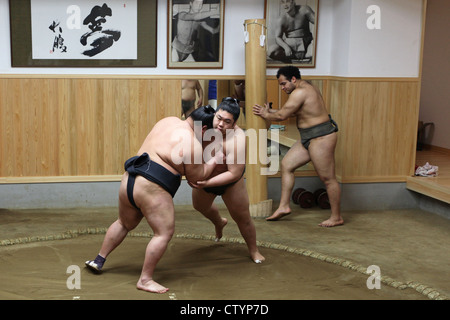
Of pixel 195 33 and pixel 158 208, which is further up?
pixel 195 33

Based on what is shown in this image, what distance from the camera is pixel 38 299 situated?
9.35ft

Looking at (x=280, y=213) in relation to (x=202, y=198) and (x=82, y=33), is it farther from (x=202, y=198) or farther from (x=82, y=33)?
(x=82, y=33)

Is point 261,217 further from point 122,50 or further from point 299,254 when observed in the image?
point 122,50

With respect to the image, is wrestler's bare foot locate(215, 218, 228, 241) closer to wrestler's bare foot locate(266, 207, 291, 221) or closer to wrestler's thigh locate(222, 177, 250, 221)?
wrestler's thigh locate(222, 177, 250, 221)

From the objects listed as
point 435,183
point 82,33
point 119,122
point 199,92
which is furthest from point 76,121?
point 435,183

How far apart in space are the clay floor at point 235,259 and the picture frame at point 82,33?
45.4 inches

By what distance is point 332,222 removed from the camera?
4465 millimetres

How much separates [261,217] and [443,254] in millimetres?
1359

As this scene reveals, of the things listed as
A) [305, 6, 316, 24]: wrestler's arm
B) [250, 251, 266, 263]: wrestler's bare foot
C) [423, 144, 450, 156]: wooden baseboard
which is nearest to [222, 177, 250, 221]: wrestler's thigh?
[250, 251, 266, 263]: wrestler's bare foot

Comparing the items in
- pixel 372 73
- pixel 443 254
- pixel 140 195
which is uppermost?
pixel 372 73

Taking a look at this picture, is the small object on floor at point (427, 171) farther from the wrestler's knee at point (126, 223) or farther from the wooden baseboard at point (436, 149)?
the wrestler's knee at point (126, 223)

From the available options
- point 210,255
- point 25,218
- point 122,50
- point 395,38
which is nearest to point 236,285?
point 210,255

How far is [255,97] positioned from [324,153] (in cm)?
65

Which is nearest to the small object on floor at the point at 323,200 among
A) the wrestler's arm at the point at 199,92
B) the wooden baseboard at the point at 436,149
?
the wrestler's arm at the point at 199,92
